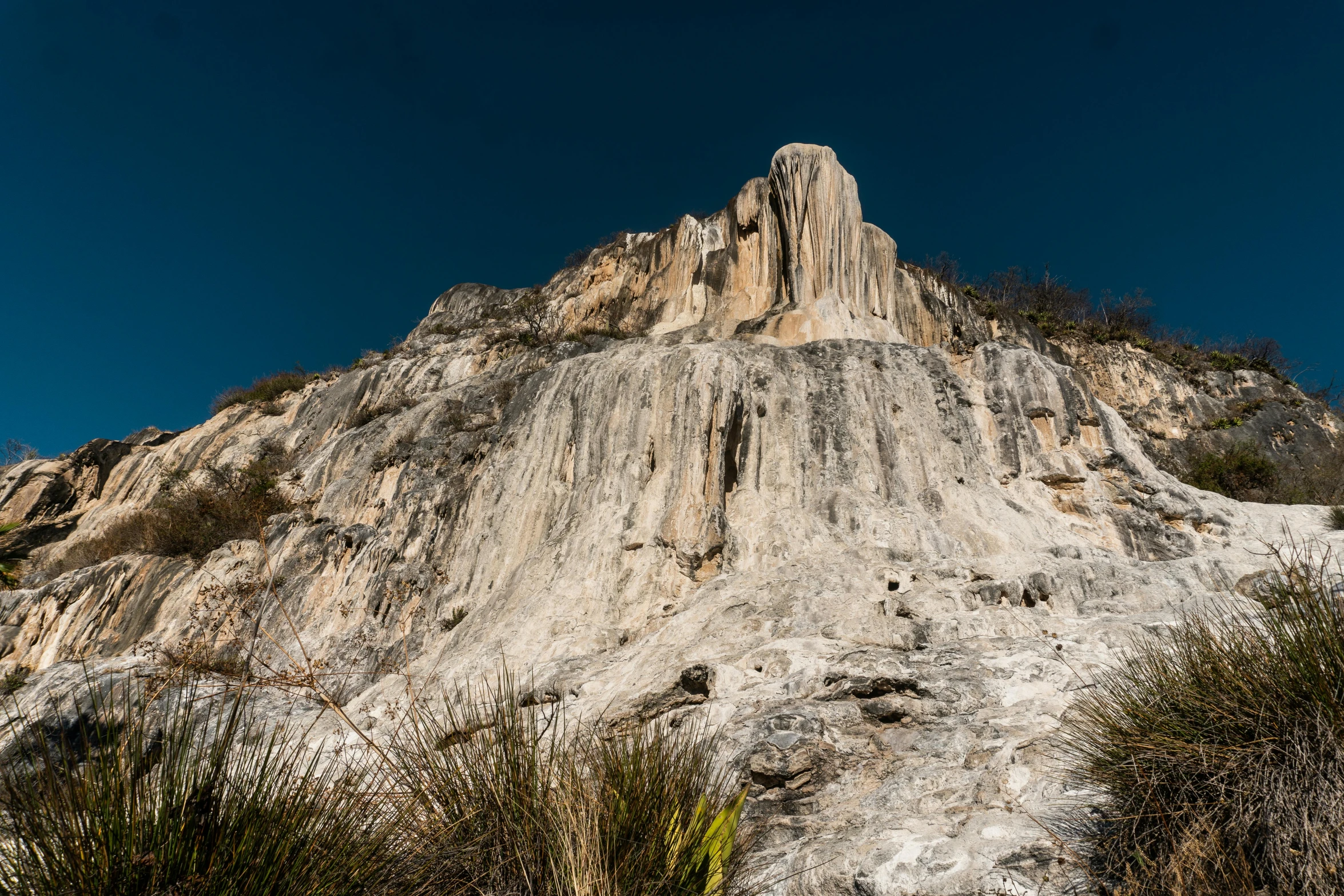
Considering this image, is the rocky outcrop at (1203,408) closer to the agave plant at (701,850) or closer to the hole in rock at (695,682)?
the hole in rock at (695,682)

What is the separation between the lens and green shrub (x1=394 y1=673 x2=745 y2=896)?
125 inches


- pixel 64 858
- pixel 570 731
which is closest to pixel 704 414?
pixel 570 731

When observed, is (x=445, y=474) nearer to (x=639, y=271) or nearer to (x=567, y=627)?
(x=567, y=627)

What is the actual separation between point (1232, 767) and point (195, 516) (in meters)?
21.9

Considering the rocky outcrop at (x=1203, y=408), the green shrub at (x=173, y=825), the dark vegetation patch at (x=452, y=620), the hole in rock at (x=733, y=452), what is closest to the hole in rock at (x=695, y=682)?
the green shrub at (x=173, y=825)

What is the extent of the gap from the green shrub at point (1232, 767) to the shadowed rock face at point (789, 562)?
521 mm

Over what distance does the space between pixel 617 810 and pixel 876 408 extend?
539 inches

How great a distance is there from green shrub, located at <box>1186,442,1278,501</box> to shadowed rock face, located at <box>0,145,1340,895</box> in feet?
22.3

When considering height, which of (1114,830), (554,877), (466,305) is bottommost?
(554,877)

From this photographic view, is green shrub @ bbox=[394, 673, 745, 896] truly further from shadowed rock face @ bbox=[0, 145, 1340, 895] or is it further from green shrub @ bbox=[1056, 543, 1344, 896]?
green shrub @ bbox=[1056, 543, 1344, 896]

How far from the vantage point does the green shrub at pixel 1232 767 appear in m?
2.98

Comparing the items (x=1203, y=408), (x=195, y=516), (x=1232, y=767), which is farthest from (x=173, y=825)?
(x=1203, y=408)

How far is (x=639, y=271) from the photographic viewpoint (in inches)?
1175

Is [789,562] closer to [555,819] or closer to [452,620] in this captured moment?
[452,620]
